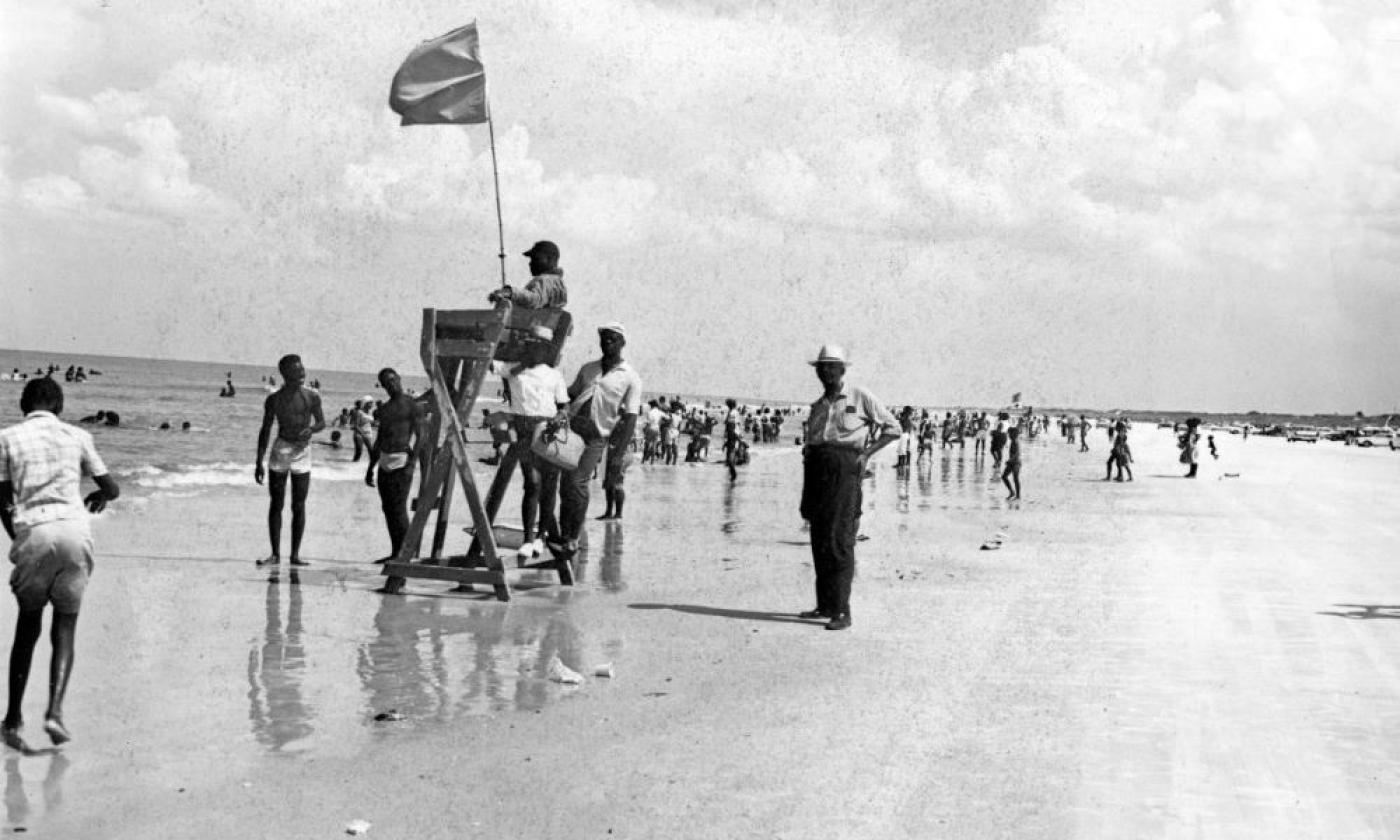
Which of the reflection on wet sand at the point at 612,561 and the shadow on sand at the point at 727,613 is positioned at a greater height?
the shadow on sand at the point at 727,613

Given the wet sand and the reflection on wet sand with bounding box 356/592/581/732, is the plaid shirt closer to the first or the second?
the wet sand

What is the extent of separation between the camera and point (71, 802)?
15.3ft

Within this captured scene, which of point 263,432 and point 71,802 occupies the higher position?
point 263,432

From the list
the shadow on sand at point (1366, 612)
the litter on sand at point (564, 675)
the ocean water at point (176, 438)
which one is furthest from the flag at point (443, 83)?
the ocean water at point (176, 438)

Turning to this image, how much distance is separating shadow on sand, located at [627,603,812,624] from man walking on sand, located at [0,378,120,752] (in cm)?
472

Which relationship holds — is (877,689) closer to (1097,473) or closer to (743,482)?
(743,482)

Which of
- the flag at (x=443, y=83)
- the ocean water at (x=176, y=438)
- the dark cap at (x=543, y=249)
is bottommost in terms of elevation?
the ocean water at (x=176, y=438)

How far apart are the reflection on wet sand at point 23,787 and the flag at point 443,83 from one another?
594cm

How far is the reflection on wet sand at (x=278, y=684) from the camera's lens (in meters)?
5.73

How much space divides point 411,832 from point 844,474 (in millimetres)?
4865

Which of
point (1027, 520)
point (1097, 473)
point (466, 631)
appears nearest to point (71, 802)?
point (466, 631)

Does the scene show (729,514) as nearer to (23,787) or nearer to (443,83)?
(443,83)

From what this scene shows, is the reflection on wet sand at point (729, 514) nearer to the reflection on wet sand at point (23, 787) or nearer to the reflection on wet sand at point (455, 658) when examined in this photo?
the reflection on wet sand at point (455, 658)

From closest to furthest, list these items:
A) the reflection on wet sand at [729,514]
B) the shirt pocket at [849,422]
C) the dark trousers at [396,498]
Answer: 1. the shirt pocket at [849,422]
2. the dark trousers at [396,498]
3. the reflection on wet sand at [729,514]
